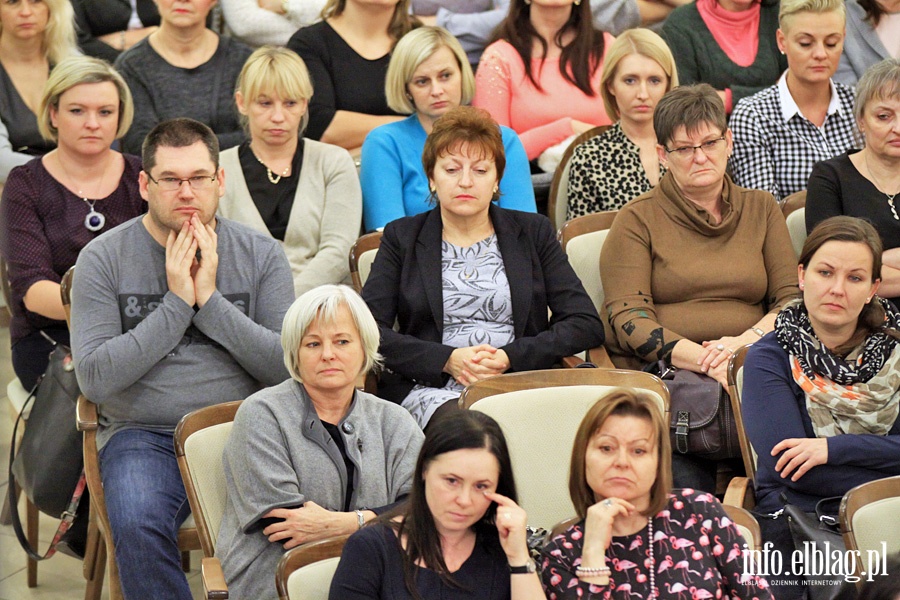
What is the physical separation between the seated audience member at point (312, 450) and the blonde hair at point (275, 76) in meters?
1.24

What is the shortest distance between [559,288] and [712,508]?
1201 mm

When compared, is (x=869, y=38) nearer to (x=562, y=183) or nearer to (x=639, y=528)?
(x=562, y=183)

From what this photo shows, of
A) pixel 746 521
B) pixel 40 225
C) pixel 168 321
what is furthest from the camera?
pixel 40 225

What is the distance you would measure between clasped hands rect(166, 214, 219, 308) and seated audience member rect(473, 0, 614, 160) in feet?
4.89

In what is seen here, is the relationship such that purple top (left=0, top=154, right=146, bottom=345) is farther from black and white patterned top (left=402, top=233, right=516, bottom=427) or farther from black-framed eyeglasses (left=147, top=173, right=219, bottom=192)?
black and white patterned top (left=402, top=233, right=516, bottom=427)

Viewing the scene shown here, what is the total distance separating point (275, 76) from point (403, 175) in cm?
52

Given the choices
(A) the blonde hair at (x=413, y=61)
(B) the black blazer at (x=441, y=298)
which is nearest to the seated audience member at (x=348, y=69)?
(A) the blonde hair at (x=413, y=61)

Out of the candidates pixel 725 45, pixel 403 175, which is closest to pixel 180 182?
pixel 403 175

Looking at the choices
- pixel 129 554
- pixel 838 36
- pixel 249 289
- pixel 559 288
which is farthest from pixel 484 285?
pixel 838 36

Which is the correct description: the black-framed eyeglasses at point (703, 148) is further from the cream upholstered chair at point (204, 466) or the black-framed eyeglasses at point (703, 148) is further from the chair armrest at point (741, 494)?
the cream upholstered chair at point (204, 466)

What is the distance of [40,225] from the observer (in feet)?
11.7

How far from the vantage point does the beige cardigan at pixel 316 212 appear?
3816mm

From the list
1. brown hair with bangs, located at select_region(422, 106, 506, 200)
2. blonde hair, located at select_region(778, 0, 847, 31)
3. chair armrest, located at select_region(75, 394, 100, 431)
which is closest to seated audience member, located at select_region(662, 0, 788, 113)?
blonde hair, located at select_region(778, 0, 847, 31)

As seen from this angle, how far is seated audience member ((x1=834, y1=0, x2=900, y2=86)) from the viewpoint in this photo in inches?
179
